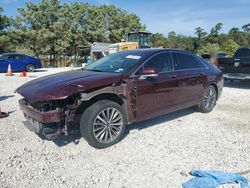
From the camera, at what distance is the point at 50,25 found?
3062 cm

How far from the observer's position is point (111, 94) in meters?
4.43

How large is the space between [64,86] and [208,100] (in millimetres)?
3884

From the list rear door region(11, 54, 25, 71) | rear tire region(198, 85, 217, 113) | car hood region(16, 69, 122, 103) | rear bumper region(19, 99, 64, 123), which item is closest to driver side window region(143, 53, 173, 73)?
car hood region(16, 69, 122, 103)

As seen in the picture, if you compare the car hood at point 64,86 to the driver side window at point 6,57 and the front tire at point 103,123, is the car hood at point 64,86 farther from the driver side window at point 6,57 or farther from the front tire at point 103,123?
the driver side window at point 6,57

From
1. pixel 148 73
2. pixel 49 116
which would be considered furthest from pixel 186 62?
pixel 49 116

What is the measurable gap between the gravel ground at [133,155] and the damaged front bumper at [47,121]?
36cm

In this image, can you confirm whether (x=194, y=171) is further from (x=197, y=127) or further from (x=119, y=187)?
(x=197, y=127)

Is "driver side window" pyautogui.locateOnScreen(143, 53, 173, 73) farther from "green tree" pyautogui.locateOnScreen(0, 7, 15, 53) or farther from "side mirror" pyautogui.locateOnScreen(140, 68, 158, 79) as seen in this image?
"green tree" pyautogui.locateOnScreen(0, 7, 15, 53)

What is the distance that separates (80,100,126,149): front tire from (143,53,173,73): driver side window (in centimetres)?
109

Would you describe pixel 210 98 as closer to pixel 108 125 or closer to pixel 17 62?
pixel 108 125

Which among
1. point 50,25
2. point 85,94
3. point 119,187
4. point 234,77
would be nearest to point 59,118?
point 85,94

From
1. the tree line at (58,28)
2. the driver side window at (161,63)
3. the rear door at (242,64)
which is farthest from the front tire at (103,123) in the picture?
the tree line at (58,28)

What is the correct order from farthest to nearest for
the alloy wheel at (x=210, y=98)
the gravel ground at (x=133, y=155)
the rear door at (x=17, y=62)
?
the rear door at (x=17, y=62)
the alloy wheel at (x=210, y=98)
the gravel ground at (x=133, y=155)

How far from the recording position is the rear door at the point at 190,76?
5.57 m
